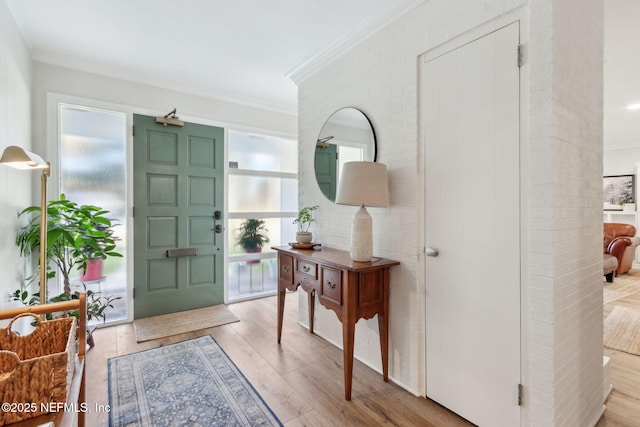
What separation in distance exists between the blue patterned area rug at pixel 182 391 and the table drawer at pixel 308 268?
32.7 inches

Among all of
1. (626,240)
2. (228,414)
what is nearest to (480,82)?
(228,414)

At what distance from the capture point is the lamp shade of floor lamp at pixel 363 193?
6.57 ft

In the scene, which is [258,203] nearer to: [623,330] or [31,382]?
[31,382]

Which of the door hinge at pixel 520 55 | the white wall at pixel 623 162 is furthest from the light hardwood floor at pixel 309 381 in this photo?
the white wall at pixel 623 162

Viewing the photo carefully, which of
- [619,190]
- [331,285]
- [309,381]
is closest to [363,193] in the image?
[331,285]

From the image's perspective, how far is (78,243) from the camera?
96.0 inches

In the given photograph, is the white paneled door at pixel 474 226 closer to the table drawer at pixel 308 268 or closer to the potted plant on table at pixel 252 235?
the table drawer at pixel 308 268

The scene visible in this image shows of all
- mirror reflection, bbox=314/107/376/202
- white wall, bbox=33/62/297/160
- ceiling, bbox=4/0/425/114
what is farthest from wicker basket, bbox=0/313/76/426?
white wall, bbox=33/62/297/160

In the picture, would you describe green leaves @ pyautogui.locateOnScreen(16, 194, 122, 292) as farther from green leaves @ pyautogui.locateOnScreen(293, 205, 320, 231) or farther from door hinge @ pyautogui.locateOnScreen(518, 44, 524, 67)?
door hinge @ pyautogui.locateOnScreen(518, 44, 524, 67)

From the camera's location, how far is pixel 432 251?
188cm

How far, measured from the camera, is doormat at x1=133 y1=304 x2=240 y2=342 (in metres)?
2.92

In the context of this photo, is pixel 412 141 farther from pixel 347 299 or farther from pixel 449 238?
pixel 347 299

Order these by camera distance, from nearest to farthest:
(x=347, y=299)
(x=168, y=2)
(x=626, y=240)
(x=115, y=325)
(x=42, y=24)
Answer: (x=347, y=299), (x=168, y=2), (x=42, y=24), (x=115, y=325), (x=626, y=240)

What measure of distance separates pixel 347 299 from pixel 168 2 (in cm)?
230
